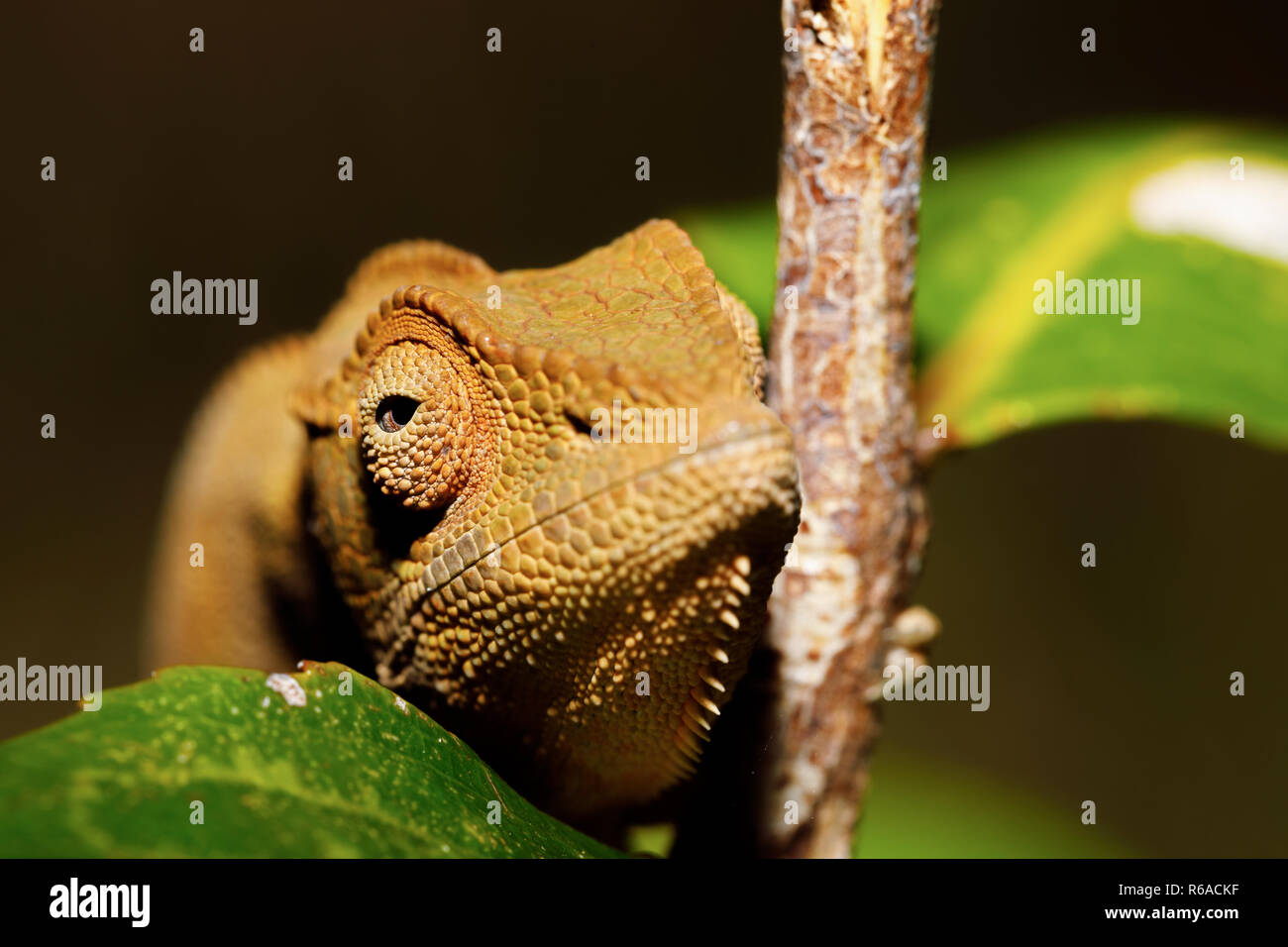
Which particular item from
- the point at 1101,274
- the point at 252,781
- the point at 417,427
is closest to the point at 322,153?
the point at 1101,274

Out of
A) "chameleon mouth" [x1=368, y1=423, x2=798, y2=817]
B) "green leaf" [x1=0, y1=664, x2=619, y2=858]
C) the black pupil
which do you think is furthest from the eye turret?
"green leaf" [x1=0, y1=664, x2=619, y2=858]

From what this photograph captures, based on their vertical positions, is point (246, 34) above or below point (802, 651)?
above

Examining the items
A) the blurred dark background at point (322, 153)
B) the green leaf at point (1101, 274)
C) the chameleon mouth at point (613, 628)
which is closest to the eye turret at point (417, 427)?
the chameleon mouth at point (613, 628)

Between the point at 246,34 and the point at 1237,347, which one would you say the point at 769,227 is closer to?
the point at 1237,347

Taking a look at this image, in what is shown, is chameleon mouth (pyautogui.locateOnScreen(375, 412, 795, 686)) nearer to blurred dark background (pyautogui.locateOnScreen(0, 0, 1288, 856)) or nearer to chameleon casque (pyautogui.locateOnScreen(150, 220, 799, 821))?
chameleon casque (pyautogui.locateOnScreen(150, 220, 799, 821))

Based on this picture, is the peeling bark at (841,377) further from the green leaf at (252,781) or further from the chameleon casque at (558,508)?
the green leaf at (252,781)
